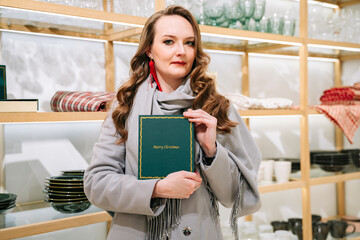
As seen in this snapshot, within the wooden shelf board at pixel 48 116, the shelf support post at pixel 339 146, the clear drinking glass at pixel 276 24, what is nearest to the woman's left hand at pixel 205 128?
the wooden shelf board at pixel 48 116

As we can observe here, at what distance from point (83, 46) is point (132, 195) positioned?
1.28 metres

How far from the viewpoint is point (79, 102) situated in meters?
1.80

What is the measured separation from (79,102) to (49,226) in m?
0.56

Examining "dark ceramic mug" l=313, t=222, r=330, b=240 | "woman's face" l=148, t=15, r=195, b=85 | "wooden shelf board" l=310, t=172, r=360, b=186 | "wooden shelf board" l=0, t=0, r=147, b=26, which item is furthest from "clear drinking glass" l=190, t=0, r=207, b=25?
"dark ceramic mug" l=313, t=222, r=330, b=240

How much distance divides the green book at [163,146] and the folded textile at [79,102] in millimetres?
608

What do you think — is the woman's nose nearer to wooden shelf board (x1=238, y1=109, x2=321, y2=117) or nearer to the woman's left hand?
the woman's left hand

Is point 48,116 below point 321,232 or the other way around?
the other way around

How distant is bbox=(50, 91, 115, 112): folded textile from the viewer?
5.89 ft

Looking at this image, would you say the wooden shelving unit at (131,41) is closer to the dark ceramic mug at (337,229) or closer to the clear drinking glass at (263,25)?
the clear drinking glass at (263,25)

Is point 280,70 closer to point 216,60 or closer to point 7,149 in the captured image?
point 216,60

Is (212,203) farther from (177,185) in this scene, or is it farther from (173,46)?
(173,46)

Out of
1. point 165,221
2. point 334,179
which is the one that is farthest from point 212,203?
point 334,179

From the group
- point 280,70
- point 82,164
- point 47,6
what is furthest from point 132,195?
point 280,70

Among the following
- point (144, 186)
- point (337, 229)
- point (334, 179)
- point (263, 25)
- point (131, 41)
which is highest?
point (263, 25)
